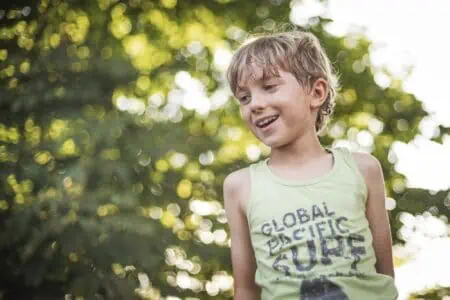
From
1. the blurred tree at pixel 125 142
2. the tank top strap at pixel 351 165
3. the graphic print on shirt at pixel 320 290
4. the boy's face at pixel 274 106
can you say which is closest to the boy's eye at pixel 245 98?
the boy's face at pixel 274 106

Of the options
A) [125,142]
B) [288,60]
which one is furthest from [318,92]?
[125,142]

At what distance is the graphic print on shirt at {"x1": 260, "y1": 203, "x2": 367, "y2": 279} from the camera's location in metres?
1.86

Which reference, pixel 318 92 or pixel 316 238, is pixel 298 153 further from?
pixel 316 238

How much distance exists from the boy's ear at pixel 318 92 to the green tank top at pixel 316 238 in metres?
0.21

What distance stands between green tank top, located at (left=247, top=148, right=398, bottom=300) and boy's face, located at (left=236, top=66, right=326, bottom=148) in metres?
0.12

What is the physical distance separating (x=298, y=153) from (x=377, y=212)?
10.7 inches

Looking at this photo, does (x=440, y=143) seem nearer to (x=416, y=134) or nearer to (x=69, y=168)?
(x=416, y=134)

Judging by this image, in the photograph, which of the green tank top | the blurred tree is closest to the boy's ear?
the green tank top

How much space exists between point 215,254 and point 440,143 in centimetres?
127

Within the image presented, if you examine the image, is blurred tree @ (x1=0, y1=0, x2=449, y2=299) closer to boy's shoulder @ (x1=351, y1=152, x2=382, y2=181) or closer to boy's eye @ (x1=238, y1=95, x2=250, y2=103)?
boy's eye @ (x1=238, y1=95, x2=250, y2=103)

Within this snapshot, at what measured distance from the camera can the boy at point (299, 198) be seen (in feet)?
6.12

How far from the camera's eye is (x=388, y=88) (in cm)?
378

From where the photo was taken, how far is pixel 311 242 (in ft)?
6.15

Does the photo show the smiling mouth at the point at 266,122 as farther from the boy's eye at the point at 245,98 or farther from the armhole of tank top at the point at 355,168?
the armhole of tank top at the point at 355,168
